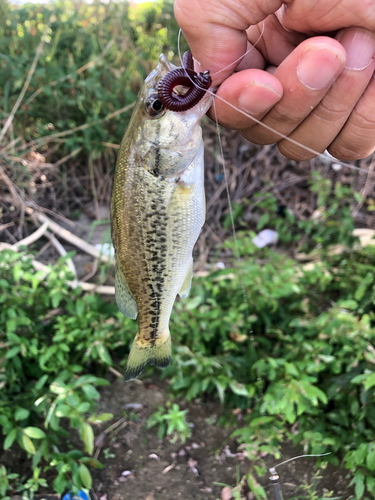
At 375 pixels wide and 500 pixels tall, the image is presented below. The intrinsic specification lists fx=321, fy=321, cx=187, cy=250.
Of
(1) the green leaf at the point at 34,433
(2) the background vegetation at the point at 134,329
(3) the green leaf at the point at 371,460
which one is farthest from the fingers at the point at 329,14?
(1) the green leaf at the point at 34,433

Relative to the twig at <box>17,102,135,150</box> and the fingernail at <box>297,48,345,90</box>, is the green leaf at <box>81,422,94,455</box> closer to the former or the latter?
the fingernail at <box>297,48,345,90</box>

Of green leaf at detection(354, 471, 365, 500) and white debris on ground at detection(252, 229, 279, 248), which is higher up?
white debris on ground at detection(252, 229, 279, 248)

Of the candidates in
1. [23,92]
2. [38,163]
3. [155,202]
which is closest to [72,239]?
[38,163]

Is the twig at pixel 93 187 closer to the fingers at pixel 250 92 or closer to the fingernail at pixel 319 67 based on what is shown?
the fingers at pixel 250 92

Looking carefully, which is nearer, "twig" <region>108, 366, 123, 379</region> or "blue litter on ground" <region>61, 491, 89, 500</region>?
"blue litter on ground" <region>61, 491, 89, 500</region>

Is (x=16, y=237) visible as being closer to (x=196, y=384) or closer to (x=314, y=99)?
(x=196, y=384)

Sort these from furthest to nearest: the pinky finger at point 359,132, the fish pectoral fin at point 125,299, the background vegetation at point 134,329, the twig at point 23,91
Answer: the twig at point 23,91 → the background vegetation at point 134,329 → the fish pectoral fin at point 125,299 → the pinky finger at point 359,132

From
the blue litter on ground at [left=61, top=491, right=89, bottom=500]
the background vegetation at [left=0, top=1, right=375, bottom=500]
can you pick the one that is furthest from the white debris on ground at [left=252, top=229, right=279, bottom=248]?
the blue litter on ground at [left=61, top=491, right=89, bottom=500]
